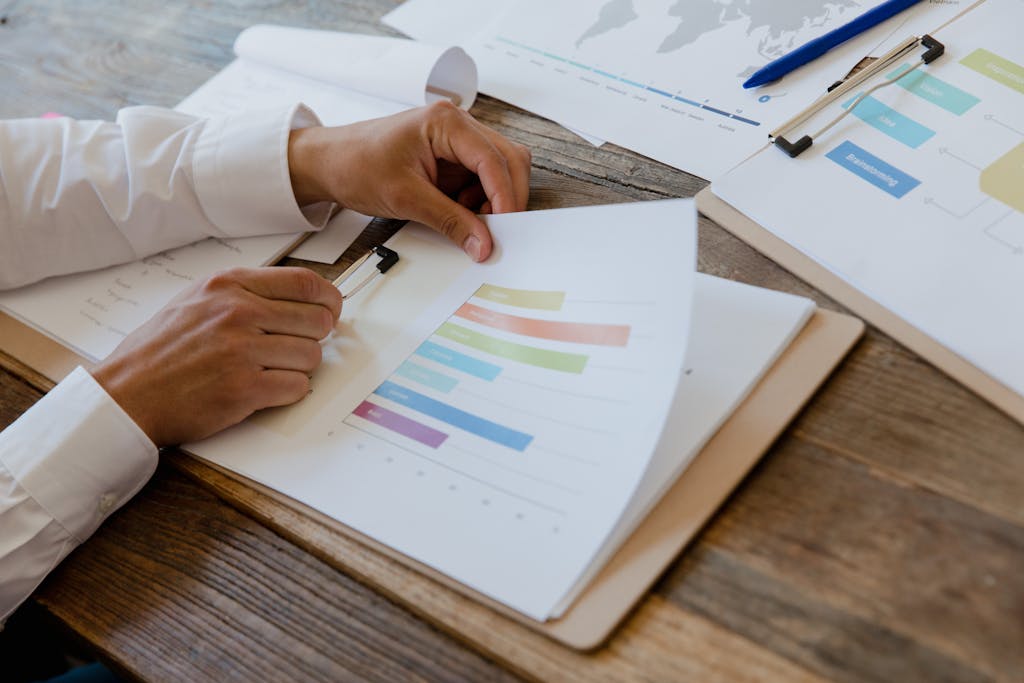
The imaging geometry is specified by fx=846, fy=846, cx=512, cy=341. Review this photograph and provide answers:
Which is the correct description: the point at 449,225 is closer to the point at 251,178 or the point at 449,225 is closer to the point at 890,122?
the point at 251,178

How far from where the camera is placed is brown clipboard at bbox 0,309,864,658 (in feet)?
1.68

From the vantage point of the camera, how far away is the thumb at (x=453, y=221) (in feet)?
2.42

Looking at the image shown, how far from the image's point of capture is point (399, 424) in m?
0.64

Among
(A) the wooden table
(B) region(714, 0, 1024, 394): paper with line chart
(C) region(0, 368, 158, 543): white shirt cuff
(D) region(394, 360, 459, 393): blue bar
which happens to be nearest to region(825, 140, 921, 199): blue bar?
(B) region(714, 0, 1024, 394): paper with line chart

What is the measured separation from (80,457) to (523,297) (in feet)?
1.22

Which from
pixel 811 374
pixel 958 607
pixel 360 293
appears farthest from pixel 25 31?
pixel 958 607

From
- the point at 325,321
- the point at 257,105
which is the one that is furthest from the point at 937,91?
Result: the point at 257,105

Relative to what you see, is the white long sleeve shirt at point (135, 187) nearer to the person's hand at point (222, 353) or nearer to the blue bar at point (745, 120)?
the person's hand at point (222, 353)

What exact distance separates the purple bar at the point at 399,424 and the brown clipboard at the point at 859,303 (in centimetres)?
30

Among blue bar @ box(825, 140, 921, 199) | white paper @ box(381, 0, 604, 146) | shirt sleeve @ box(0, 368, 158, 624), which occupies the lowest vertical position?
shirt sleeve @ box(0, 368, 158, 624)

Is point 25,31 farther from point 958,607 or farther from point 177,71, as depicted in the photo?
point 958,607

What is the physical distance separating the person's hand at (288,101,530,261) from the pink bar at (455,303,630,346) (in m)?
0.07

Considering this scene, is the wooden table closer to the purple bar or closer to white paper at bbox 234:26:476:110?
Result: the purple bar

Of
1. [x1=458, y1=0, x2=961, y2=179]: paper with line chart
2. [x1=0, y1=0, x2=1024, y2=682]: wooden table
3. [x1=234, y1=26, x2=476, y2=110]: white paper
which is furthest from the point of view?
[x1=234, y1=26, x2=476, y2=110]: white paper
